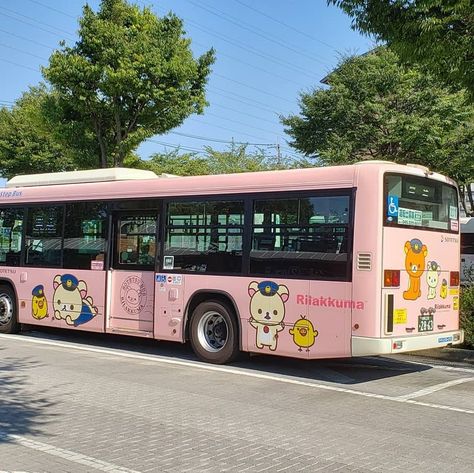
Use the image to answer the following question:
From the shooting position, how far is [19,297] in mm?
12352

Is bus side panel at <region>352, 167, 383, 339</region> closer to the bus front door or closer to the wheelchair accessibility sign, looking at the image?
the wheelchair accessibility sign

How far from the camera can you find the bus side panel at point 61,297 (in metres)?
11.1

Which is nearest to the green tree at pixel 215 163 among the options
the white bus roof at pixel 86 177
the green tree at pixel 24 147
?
the green tree at pixel 24 147

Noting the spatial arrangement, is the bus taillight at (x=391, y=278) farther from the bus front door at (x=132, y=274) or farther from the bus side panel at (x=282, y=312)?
the bus front door at (x=132, y=274)

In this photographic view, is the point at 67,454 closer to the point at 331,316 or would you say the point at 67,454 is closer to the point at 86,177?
the point at 331,316

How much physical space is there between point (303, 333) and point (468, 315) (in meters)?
4.17

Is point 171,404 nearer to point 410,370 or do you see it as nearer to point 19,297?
point 410,370

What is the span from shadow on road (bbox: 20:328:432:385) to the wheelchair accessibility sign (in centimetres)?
236

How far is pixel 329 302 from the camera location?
8.38 meters

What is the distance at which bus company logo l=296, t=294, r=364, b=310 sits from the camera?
26.6 ft

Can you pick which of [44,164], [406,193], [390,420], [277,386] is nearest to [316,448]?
[390,420]

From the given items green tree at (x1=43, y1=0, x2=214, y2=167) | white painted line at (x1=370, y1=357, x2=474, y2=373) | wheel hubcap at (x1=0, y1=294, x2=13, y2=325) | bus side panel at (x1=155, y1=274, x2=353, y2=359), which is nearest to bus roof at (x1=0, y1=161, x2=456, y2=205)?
bus side panel at (x1=155, y1=274, x2=353, y2=359)

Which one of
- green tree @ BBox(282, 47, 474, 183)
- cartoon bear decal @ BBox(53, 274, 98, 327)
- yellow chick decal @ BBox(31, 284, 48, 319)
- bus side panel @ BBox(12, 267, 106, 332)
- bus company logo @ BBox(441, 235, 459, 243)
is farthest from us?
green tree @ BBox(282, 47, 474, 183)

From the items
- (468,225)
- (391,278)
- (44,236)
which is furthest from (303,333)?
(468,225)
